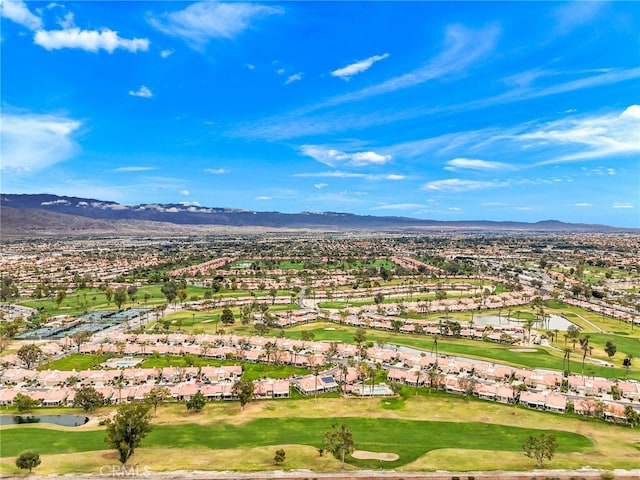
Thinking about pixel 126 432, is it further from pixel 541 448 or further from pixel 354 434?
pixel 541 448

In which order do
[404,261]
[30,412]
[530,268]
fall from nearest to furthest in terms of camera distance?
[30,412]
[530,268]
[404,261]

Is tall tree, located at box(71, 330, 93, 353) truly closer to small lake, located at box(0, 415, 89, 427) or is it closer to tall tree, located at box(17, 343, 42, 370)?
tall tree, located at box(17, 343, 42, 370)

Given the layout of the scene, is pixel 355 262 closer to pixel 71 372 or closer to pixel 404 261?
pixel 404 261

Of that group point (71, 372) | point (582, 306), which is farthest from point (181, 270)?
point (582, 306)

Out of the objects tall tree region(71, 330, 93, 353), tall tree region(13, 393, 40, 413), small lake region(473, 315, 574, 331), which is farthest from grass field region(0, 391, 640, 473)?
small lake region(473, 315, 574, 331)

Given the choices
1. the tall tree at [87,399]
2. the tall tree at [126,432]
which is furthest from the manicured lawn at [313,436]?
the tall tree at [87,399]

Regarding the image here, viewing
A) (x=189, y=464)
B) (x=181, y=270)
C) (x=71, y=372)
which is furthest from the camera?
(x=181, y=270)
